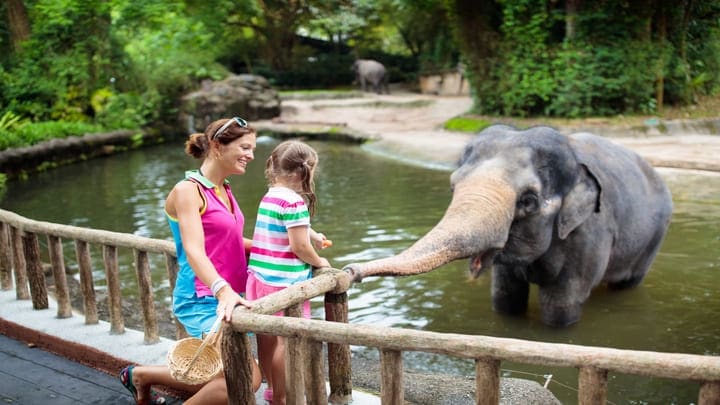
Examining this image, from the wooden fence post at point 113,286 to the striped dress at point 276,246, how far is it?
1360 millimetres

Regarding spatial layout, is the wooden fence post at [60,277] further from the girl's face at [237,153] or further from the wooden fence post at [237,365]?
the wooden fence post at [237,365]

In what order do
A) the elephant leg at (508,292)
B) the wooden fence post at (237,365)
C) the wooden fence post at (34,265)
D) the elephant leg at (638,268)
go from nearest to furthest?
the wooden fence post at (237,365) → the wooden fence post at (34,265) → the elephant leg at (508,292) → the elephant leg at (638,268)

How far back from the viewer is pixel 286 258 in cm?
317

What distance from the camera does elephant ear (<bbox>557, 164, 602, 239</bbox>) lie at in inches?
200

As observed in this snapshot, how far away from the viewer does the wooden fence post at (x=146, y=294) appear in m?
4.09

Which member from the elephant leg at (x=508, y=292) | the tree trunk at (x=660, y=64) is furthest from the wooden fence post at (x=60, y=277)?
the tree trunk at (x=660, y=64)

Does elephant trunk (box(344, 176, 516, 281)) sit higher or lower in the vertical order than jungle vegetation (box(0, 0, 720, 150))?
lower

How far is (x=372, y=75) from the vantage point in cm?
2678

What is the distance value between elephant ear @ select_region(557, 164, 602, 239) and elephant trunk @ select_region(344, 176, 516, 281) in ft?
1.69

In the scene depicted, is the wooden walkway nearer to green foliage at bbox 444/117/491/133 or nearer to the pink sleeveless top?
the pink sleeveless top

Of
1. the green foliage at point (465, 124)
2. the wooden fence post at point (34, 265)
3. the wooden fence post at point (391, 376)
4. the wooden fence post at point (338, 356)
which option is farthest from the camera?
the green foliage at point (465, 124)

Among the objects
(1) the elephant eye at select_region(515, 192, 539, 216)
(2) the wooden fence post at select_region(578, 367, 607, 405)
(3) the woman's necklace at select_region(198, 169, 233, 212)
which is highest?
(3) the woman's necklace at select_region(198, 169, 233, 212)

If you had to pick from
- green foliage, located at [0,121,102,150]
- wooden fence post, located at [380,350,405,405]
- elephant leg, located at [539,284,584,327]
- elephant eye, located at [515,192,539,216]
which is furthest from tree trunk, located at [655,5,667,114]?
wooden fence post, located at [380,350,405,405]

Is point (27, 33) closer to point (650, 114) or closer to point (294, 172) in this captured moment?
point (650, 114)
